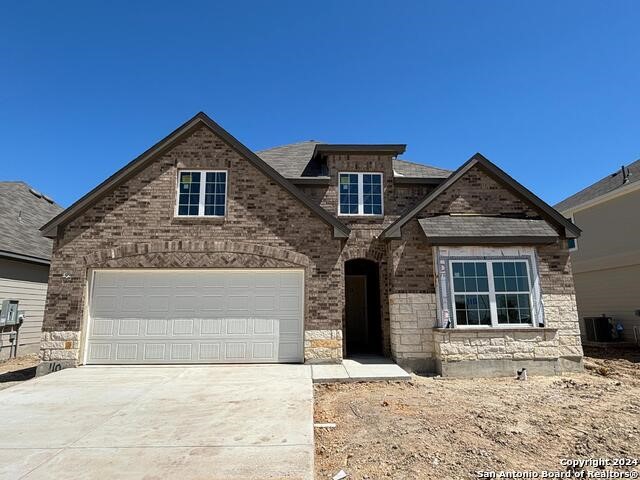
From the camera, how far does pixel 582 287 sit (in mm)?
16984

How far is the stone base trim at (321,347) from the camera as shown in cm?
981

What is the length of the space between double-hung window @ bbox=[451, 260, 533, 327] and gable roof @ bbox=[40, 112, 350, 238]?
135 inches

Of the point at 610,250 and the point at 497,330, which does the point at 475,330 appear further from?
the point at 610,250

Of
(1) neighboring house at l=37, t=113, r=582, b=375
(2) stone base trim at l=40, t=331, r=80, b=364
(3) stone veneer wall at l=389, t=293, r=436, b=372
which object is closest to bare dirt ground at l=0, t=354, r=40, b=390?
(2) stone base trim at l=40, t=331, r=80, b=364

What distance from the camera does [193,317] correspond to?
32.7 ft

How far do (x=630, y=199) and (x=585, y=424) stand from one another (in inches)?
519

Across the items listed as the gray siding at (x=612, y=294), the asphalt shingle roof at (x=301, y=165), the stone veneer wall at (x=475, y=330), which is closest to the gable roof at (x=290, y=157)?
the asphalt shingle roof at (x=301, y=165)

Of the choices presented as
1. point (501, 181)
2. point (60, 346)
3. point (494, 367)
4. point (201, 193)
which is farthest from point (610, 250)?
point (60, 346)

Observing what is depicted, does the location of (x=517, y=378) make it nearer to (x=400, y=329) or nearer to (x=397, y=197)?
(x=400, y=329)

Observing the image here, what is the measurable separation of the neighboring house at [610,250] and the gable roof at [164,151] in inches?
490

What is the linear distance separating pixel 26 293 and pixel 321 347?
11.4 metres

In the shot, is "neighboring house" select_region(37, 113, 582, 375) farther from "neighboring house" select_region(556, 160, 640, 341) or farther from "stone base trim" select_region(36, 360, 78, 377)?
"neighboring house" select_region(556, 160, 640, 341)

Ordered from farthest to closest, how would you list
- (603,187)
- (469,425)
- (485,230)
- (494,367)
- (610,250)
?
1. (603,187)
2. (610,250)
3. (485,230)
4. (494,367)
5. (469,425)

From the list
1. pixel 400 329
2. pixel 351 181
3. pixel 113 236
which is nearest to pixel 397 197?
pixel 351 181
